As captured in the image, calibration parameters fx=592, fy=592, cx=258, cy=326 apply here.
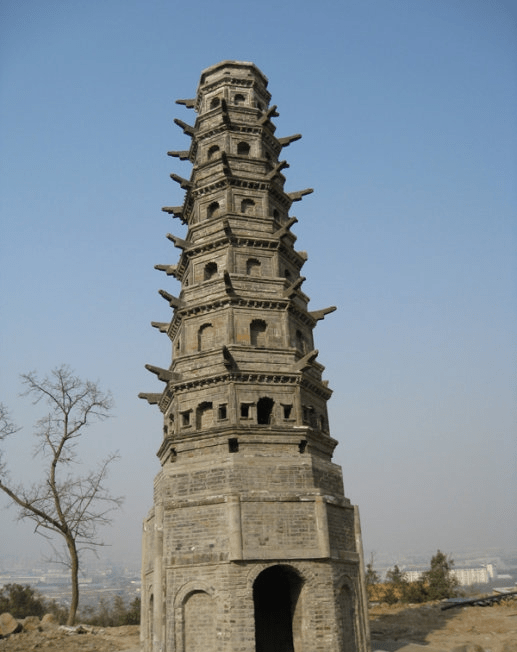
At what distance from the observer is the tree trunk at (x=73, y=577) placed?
25.3 metres

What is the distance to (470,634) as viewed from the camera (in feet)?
77.3

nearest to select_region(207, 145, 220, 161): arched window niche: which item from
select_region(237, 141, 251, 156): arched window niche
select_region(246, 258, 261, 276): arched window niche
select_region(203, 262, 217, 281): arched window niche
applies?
select_region(237, 141, 251, 156): arched window niche

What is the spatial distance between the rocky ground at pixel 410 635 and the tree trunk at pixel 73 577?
31.8 inches

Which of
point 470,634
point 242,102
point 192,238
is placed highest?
point 242,102

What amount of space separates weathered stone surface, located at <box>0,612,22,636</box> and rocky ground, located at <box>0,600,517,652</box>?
189mm

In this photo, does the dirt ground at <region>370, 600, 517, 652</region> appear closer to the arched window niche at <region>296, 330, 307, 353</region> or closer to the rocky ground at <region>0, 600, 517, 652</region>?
the rocky ground at <region>0, 600, 517, 652</region>

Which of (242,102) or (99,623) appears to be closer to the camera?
(242,102)

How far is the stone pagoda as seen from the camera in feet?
51.7

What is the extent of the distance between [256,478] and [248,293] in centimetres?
636

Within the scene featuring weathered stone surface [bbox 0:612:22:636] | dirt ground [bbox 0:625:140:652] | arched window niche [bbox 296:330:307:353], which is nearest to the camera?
arched window niche [bbox 296:330:307:353]

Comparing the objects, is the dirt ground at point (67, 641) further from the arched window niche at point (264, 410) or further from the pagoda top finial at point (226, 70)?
the pagoda top finial at point (226, 70)

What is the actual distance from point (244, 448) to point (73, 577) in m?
13.9

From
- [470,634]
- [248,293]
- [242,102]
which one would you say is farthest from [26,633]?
[242,102]

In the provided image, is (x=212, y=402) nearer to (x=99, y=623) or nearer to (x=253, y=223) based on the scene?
(x=253, y=223)
